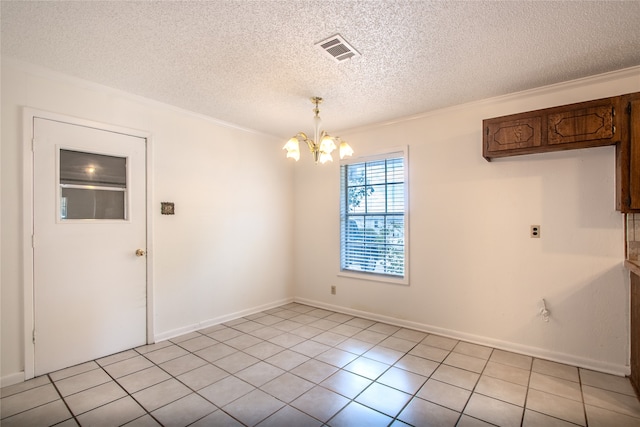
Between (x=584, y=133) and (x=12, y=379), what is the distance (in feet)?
16.8

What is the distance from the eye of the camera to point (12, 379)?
2.52 meters

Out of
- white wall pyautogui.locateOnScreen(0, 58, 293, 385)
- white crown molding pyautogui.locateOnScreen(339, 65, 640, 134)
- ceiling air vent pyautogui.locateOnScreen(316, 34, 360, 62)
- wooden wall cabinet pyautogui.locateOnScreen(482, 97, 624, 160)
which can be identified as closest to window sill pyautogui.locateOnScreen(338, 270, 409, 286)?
white wall pyautogui.locateOnScreen(0, 58, 293, 385)

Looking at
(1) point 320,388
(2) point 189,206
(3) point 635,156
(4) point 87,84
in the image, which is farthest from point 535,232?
(4) point 87,84

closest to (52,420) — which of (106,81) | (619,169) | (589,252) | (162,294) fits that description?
(162,294)

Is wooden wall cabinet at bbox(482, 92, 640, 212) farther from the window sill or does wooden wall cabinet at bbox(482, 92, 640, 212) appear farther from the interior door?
the interior door

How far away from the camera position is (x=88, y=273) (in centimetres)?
297

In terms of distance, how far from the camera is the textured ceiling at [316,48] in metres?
1.96

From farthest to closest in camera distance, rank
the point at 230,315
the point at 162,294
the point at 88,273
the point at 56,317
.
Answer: the point at 230,315, the point at 162,294, the point at 88,273, the point at 56,317

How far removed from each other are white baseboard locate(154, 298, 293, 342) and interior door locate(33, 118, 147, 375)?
0.76ft

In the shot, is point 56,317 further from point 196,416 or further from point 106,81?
point 106,81

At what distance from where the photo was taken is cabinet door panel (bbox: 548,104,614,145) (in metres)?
2.55

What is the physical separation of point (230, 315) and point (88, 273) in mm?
1784

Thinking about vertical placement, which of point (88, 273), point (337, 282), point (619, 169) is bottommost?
point (337, 282)

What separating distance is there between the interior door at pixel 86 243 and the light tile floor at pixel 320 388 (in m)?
0.27
